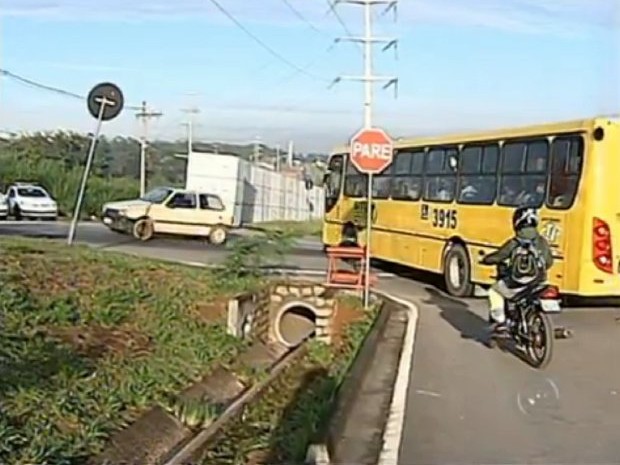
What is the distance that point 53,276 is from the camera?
19.5 meters

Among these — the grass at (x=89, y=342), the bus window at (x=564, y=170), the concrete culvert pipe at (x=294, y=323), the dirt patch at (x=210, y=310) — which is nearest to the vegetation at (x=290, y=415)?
the grass at (x=89, y=342)

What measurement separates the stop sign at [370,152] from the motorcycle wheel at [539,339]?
18.0 feet

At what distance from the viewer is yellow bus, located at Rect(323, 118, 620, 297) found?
19.2 meters

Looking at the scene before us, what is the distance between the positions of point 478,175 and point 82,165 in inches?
1894

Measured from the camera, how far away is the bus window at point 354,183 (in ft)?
95.9

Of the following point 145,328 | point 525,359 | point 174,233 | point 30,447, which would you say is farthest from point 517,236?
point 174,233

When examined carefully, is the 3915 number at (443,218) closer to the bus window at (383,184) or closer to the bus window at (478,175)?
the bus window at (478,175)

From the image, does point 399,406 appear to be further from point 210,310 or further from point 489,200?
point 489,200

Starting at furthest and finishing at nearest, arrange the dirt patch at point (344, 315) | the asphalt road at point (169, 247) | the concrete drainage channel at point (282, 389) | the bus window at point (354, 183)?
1. the asphalt road at point (169, 247)
2. the bus window at point (354, 183)
3. the dirt patch at point (344, 315)
4. the concrete drainage channel at point (282, 389)

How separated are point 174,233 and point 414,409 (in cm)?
2996

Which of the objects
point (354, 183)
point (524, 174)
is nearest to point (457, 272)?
point (524, 174)

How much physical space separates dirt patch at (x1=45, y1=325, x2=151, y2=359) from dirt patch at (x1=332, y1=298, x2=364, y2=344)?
4.20m

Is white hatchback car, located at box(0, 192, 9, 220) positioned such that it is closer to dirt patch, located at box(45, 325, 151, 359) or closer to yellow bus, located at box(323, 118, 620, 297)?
yellow bus, located at box(323, 118, 620, 297)

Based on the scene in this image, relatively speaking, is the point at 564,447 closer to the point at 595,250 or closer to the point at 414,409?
the point at 414,409
